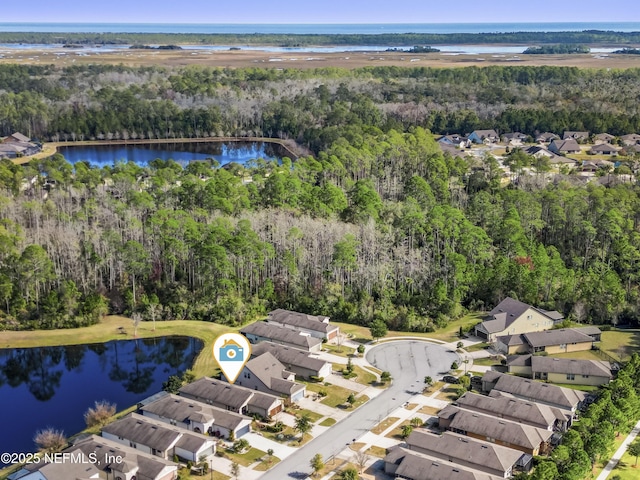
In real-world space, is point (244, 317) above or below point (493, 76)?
below

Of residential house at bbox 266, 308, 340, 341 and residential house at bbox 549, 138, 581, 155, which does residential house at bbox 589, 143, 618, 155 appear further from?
residential house at bbox 266, 308, 340, 341

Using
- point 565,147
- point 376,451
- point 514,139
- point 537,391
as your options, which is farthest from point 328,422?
point 514,139

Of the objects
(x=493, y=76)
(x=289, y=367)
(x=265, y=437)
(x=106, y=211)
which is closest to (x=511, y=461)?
(x=265, y=437)

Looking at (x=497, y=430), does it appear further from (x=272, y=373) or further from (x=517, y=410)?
(x=272, y=373)

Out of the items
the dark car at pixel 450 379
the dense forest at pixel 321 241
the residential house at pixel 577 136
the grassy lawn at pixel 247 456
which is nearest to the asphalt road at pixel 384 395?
the dark car at pixel 450 379

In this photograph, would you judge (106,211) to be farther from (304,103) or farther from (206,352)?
(304,103)

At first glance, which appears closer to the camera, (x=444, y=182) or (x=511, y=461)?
(x=511, y=461)

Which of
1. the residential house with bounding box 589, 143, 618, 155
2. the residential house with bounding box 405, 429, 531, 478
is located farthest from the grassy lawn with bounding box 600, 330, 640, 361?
the residential house with bounding box 589, 143, 618, 155
